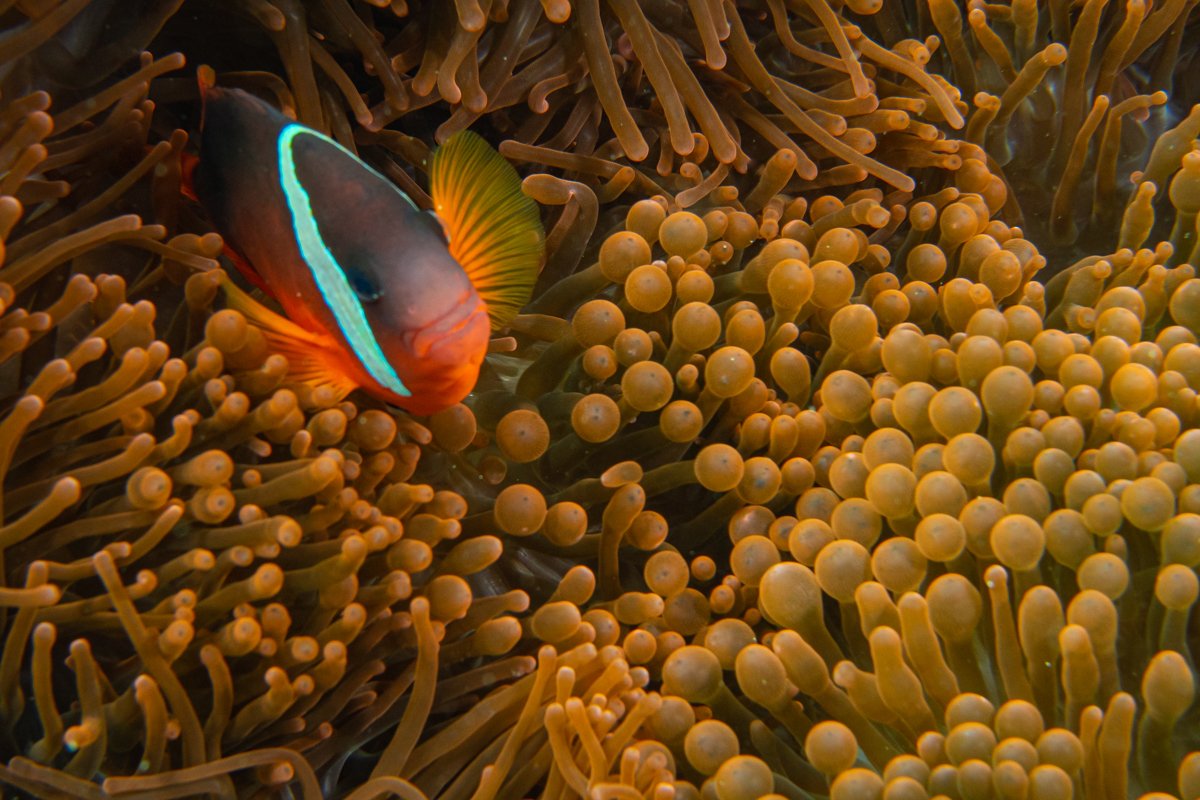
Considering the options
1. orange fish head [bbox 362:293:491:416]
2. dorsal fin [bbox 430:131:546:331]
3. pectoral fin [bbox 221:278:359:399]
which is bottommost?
pectoral fin [bbox 221:278:359:399]

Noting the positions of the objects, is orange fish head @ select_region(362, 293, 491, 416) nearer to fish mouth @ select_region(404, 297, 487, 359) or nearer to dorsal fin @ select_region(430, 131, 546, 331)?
fish mouth @ select_region(404, 297, 487, 359)

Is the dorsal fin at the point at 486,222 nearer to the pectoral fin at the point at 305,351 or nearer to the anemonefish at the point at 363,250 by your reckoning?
the anemonefish at the point at 363,250

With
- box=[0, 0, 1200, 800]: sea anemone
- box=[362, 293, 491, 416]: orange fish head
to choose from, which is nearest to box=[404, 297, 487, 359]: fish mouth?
box=[362, 293, 491, 416]: orange fish head

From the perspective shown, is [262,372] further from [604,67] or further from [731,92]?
[731,92]

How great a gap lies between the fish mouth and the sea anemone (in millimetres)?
103

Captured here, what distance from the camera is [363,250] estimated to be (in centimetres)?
70

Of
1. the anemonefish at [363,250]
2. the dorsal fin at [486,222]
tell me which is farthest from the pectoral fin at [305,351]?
the dorsal fin at [486,222]

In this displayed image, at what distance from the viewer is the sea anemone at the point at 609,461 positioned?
700 mm

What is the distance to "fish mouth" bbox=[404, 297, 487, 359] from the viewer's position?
680 millimetres

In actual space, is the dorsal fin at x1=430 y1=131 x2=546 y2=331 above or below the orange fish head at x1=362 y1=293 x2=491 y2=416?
above

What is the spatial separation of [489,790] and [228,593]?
0.25 meters

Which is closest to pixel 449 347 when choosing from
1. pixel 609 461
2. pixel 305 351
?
pixel 305 351

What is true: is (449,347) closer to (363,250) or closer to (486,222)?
(363,250)

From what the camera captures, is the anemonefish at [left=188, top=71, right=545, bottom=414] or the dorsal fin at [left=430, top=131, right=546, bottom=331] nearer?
the anemonefish at [left=188, top=71, right=545, bottom=414]
